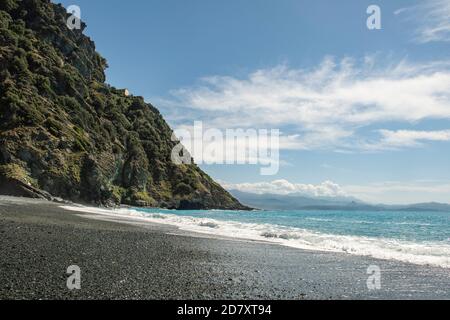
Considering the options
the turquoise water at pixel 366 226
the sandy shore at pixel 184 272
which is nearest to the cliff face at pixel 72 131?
the turquoise water at pixel 366 226

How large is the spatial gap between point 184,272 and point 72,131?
282ft

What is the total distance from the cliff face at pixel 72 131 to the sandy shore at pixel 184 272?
56439 mm

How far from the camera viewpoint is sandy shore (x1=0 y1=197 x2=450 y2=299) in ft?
34.3

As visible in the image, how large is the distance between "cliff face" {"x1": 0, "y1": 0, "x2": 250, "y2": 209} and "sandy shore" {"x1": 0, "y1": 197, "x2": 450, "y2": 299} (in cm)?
5644

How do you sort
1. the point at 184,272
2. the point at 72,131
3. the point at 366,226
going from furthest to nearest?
the point at 72,131 < the point at 366,226 < the point at 184,272

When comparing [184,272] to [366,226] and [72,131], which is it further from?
[72,131]

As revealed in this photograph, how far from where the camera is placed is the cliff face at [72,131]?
74562 millimetres

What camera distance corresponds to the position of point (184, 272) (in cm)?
1359

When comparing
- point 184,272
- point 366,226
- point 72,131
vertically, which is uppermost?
point 72,131

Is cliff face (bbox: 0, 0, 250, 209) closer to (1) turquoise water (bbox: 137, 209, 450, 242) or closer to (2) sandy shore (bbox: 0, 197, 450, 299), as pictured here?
(1) turquoise water (bbox: 137, 209, 450, 242)

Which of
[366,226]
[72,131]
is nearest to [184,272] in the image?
[366,226]

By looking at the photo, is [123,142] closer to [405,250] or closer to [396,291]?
[405,250]

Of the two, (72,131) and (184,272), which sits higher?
(72,131)

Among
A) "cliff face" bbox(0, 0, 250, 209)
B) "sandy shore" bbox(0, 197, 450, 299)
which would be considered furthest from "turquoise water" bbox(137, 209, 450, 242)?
"sandy shore" bbox(0, 197, 450, 299)
